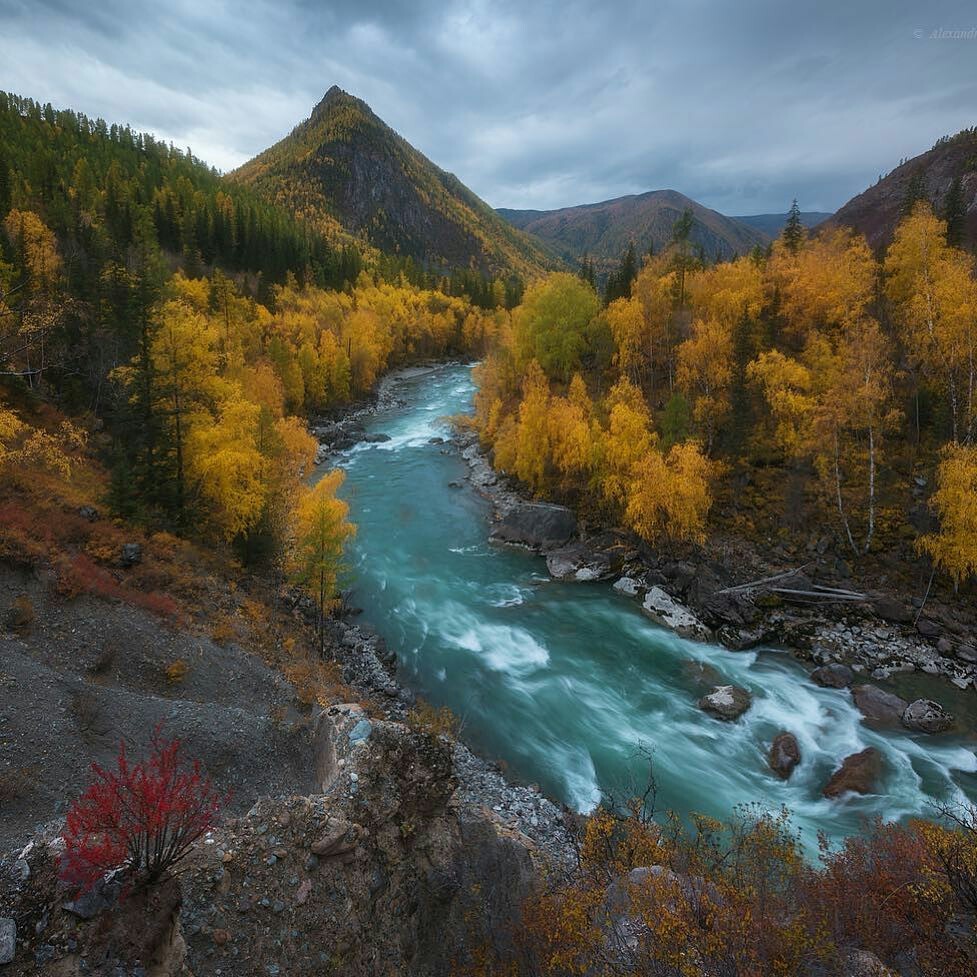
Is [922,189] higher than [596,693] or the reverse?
higher

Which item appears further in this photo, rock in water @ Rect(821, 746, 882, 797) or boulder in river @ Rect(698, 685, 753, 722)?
boulder in river @ Rect(698, 685, 753, 722)

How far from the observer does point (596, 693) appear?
895 inches

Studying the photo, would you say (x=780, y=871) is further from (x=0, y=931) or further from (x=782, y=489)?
(x=782, y=489)

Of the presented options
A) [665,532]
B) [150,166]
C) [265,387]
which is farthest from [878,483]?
[150,166]

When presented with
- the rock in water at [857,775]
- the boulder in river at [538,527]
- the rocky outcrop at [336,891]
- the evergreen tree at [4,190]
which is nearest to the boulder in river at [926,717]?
the rock in water at [857,775]

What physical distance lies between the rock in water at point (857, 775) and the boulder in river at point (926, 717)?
8.15ft

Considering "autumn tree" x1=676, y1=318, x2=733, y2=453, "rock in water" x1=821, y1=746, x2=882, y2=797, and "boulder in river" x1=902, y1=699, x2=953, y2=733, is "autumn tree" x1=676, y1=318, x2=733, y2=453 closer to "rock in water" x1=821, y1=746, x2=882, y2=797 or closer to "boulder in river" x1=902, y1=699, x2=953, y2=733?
"boulder in river" x1=902, y1=699, x2=953, y2=733

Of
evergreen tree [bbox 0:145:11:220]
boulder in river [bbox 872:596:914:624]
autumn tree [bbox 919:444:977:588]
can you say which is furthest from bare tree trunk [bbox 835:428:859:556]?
evergreen tree [bbox 0:145:11:220]

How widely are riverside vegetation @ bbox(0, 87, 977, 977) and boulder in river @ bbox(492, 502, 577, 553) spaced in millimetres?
2377

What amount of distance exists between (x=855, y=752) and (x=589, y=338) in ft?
112

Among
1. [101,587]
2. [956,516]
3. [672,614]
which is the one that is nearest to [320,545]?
[101,587]

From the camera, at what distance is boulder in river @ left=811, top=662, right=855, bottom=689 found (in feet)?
72.7

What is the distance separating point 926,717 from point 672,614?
34.0 ft

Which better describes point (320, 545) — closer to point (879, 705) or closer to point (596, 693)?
point (596, 693)
